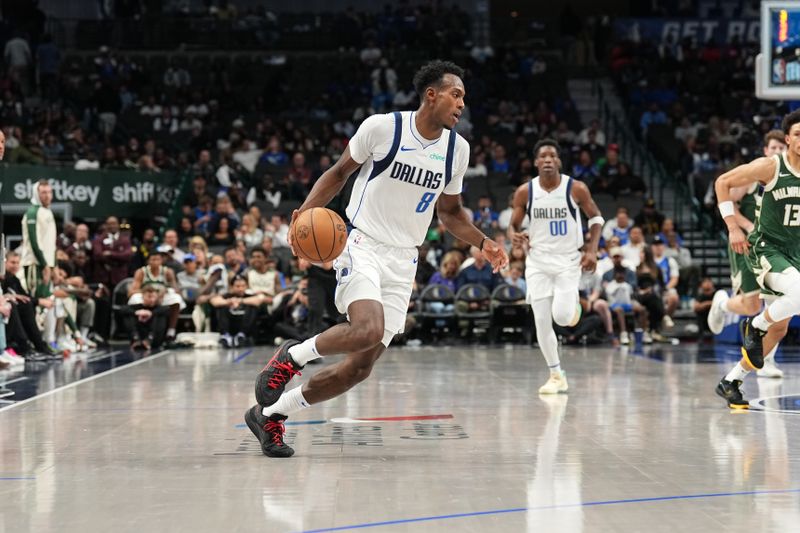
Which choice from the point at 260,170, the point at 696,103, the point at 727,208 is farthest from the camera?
the point at 696,103

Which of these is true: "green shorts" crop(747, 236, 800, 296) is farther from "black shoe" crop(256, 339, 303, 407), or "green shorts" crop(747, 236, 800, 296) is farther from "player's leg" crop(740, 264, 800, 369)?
"black shoe" crop(256, 339, 303, 407)

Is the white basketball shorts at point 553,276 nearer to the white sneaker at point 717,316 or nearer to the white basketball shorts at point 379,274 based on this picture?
the white sneaker at point 717,316

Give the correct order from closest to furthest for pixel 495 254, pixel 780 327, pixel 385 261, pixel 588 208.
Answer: pixel 385 261, pixel 495 254, pixel 780 327, pixel 588 208

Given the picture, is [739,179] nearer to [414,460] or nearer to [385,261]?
[385,261]

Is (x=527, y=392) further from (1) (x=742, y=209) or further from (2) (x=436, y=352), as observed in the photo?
(2) (x=436, y=352)

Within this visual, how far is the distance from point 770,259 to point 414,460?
3.55m

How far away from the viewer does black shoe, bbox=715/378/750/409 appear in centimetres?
838

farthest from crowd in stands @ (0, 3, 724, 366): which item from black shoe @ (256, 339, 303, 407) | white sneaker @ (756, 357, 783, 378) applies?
black shoe @ (256, 339, 303, 407)

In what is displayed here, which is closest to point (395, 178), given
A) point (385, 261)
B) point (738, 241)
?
point (385, 261)

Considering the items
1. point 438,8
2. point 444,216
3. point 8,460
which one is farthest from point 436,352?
point 438,8

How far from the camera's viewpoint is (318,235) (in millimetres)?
6047

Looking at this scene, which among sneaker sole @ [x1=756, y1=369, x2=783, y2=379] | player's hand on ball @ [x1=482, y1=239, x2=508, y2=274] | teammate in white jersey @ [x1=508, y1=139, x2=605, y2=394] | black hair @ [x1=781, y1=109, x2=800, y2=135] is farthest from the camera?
sneaker sole @ [x1=756, y1=369, x2=783, y2=379]

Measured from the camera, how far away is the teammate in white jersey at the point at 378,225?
20.2 ft

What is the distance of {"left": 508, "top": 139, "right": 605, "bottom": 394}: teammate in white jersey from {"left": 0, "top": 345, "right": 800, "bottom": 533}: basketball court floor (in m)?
0.60
